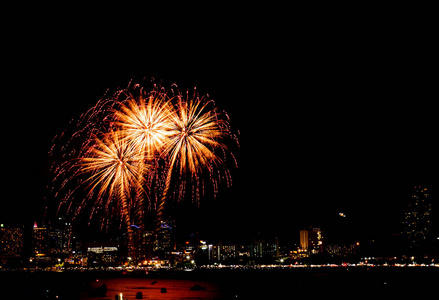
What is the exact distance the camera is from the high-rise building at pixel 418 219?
16712cm

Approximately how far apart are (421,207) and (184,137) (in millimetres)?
172645

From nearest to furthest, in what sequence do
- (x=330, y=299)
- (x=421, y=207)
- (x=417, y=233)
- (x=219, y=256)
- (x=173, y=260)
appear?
1. (x=330, y=299)
2. (x=173, y=260)
3. (x=219, y=256)
4. (x=417, y=233)
5. (x=421, y=207)

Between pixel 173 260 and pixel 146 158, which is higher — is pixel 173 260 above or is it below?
below

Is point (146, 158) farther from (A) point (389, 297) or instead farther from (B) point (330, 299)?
(A) point (389, 297)

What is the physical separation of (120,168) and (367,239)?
13074cm

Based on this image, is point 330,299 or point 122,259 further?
point 122,259

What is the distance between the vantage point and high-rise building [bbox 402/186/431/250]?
16712cm

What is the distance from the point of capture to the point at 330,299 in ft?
103

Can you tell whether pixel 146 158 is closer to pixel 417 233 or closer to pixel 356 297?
pixel 356 297

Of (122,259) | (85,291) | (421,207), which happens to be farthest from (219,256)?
(85,291)

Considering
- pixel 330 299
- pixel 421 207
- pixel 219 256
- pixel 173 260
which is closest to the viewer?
pixel 330 299

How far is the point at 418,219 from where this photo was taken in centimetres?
17800

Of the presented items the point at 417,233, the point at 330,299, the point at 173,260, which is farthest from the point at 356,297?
the point at 417,233

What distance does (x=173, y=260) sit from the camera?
4139 inches
